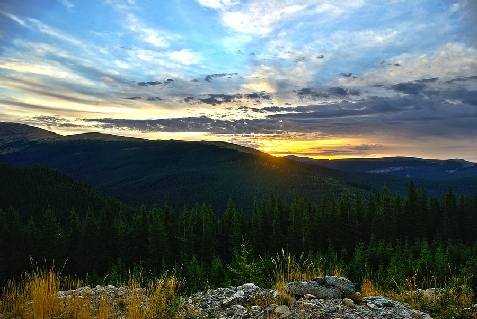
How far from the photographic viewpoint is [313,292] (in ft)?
32.2

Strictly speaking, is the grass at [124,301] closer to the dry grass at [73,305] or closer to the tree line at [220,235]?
the dry grass at [73,305]

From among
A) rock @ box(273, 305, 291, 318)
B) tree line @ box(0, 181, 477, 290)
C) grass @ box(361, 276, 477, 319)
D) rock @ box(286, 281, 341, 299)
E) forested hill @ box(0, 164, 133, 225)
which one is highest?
rock @ box(273, 305, 291, 318)

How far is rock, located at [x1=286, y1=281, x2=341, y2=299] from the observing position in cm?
975

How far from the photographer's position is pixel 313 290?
987 cm

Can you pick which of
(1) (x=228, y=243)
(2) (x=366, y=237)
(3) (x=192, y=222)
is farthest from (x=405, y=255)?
(3) (x=192, y=222)

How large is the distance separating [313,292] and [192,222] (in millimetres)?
58459

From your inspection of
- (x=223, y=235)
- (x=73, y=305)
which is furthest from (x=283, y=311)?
(x=223, y=235)

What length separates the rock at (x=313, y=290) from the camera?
32.0ft

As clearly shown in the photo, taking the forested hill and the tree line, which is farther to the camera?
the forested hill

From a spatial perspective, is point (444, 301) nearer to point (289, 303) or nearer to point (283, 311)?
point (289, 303)

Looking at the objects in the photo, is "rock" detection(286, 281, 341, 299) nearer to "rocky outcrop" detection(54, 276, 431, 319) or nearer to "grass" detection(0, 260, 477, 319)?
"rocky outcrop" detection(54, 276, 431, 319)

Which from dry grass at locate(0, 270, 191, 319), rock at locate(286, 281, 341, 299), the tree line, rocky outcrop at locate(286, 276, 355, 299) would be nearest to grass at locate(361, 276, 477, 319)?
rocky outcrop at locate(286, 276, 355, 299)

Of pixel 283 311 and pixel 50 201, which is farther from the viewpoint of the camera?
pixel 50 201

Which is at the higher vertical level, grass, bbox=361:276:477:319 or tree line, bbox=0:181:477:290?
grass, bbox=361:276:477:319
